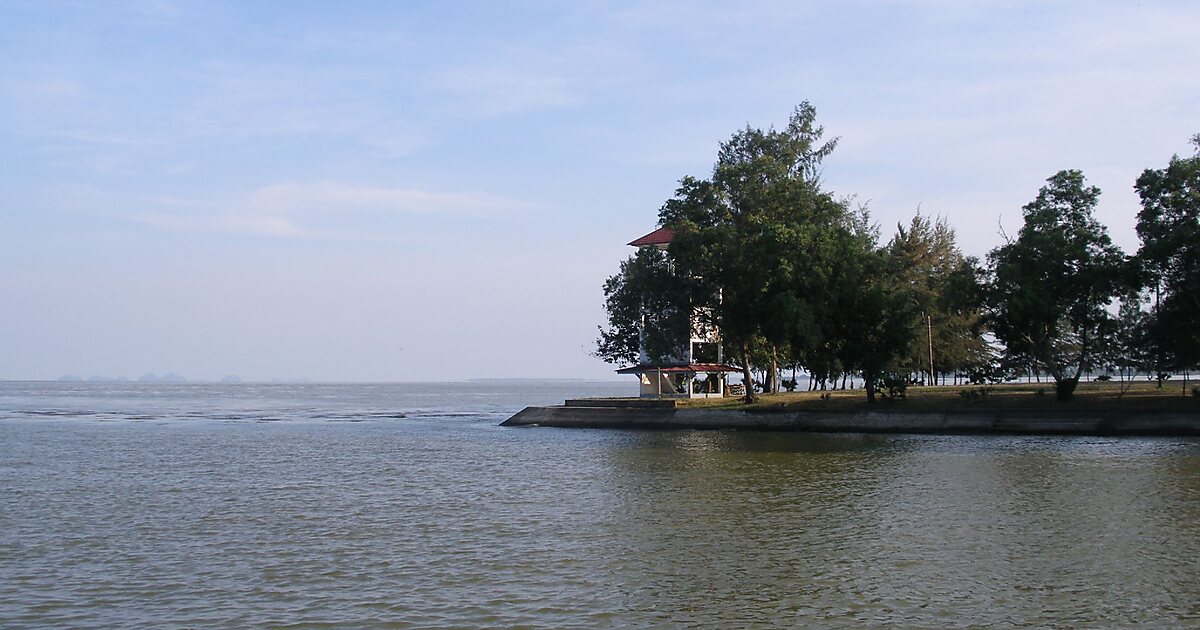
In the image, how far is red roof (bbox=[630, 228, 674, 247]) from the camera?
75.4 m

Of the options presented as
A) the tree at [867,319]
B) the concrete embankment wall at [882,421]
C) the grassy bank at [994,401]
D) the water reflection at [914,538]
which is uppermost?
the tree at [867,319]

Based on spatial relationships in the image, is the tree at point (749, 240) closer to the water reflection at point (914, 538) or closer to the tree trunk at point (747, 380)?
the tree trunk at point (747, 380)

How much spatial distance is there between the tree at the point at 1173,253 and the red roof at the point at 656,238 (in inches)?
1222

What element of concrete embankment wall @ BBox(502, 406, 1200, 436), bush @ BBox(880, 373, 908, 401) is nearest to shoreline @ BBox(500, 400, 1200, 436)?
concrete embankment wall @ BBox(502, 406, 1200, 436)

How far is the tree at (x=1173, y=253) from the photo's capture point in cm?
5075

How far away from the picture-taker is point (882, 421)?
186 feet

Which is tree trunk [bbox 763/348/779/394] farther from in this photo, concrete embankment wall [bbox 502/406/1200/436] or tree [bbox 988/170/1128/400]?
tree [bbox 988/170/1128/400]

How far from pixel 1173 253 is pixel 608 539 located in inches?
1614

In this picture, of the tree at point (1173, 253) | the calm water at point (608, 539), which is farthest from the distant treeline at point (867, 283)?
the calm water at point (608, 539)

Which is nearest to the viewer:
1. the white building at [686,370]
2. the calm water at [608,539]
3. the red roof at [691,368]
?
the calm water at [608,539]

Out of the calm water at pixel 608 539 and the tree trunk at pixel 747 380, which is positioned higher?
the tree trunk at pixel 747 380

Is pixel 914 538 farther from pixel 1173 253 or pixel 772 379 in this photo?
pixel 772 379

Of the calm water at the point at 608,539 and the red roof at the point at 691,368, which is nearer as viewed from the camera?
the calm water at the point at 608,539

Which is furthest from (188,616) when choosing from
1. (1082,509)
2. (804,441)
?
(804,441)
